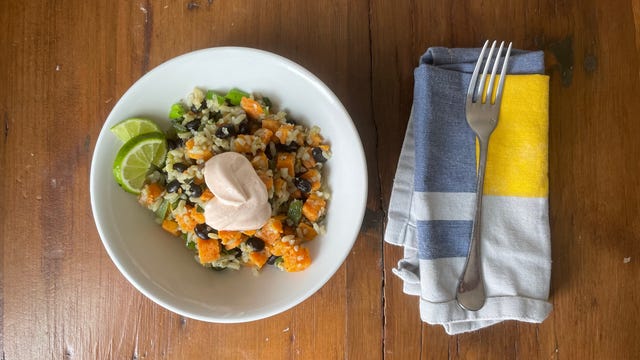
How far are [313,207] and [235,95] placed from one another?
0.32m

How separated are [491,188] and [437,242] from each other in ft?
0.59

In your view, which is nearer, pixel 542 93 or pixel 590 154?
pixel 542 93

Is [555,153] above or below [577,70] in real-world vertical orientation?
below

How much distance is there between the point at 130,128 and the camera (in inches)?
42.2

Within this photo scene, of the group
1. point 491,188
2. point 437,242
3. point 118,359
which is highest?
point 491,188

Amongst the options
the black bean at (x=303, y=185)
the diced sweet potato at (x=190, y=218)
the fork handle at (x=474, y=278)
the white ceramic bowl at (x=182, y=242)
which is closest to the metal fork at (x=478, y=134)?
the fork handle at (x=474, y=278)

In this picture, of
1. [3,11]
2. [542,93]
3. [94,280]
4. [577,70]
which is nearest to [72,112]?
[3,11]

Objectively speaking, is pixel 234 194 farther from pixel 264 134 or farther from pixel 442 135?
pixel 442 135

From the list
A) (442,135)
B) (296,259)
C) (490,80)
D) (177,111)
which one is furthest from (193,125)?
(490,80)

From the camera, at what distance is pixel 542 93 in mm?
1144

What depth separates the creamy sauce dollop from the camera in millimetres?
1023

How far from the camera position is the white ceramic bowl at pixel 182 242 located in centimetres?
106

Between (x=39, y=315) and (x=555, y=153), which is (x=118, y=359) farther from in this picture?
(x=555, y=153)

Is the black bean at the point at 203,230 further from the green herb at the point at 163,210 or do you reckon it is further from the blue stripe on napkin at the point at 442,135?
the blue stripe on napkin at the point at 442,135
